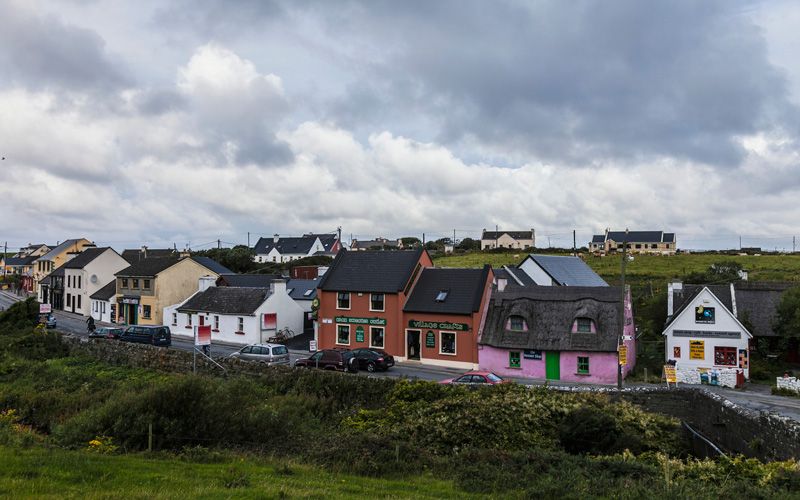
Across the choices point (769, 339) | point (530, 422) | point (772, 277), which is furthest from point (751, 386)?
point (772, 277)

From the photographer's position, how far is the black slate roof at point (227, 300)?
163ft

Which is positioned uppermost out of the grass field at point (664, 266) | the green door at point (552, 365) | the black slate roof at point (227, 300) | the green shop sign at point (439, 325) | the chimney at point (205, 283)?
the grass field at point (664, 266)

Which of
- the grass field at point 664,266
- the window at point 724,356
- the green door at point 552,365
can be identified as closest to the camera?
the green door at point 552,365

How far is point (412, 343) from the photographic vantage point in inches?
1670

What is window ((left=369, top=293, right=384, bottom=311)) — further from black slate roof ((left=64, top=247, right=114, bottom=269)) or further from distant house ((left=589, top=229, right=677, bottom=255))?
distant house ((left=589, top=229, right=677, bottom=255))

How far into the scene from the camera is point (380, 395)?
26.0 meters

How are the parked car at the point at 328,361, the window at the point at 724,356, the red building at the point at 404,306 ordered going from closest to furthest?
the parked car at the point at 328,361
the window at the point at 724,356
the red building at the point at 404,306

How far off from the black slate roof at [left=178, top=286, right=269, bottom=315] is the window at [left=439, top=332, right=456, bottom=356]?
53.8 feet

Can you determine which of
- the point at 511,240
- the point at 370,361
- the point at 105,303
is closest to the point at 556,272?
the point at 370,361

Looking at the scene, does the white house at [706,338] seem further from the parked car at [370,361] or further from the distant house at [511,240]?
the distant house at [511,240]

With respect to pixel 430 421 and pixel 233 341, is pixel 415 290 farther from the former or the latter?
pixel 430 421

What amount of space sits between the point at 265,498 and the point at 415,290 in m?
32.2

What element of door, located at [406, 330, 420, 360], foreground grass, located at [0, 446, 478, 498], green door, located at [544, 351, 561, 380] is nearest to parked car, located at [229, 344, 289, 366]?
door, located at [406, 330, 420, 360]

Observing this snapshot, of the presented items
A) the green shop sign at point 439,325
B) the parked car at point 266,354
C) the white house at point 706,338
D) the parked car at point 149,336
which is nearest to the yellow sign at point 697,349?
the white house at point 706,338
